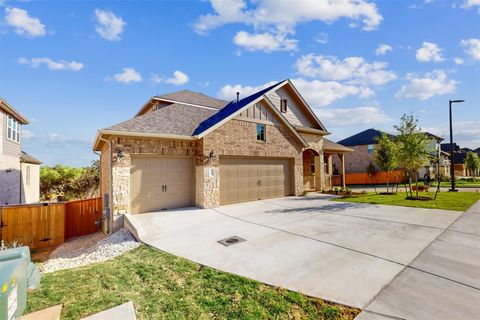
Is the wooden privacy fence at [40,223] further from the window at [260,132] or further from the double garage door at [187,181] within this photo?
the window at [260,132]

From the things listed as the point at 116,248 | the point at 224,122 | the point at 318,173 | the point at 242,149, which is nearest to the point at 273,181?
the point at 242,149

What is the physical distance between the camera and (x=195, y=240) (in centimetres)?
674

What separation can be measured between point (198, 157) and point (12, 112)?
13779 millimetres

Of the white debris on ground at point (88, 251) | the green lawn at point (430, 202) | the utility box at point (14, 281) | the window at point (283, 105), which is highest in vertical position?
the window at point (283, 105)

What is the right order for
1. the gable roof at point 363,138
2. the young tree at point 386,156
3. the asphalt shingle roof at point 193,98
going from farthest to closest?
the gable roof at point 363,138
the asphalt shingle roof at point 193,98
the young tree at point 386,156

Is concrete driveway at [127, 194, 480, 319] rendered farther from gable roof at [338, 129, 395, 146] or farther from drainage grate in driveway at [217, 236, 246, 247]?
gable roof at [338, 129, 395, 146]

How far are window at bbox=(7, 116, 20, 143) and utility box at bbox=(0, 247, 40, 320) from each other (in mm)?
17225

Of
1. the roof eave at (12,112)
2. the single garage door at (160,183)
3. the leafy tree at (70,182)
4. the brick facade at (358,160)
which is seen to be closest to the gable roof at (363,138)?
the brick facade at (358,160)

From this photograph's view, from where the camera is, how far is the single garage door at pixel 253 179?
39.8 ft

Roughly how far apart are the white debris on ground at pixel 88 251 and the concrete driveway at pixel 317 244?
0.45m

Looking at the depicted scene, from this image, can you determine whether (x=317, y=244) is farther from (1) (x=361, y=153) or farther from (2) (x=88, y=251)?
(1) (x=361, y=153)

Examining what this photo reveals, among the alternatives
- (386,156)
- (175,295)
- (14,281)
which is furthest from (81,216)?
(386,156)

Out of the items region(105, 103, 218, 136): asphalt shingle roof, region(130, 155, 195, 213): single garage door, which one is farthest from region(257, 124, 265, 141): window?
region(130, 155, 195, 213): single garage door

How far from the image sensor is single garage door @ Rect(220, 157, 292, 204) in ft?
39.8
